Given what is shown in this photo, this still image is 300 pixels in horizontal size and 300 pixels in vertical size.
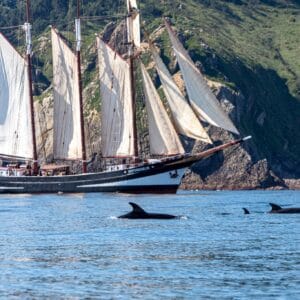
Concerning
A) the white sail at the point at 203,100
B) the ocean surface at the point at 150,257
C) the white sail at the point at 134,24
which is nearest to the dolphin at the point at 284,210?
the ocean surface at the point at 150,257

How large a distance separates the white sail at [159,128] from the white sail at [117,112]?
14.8 feet

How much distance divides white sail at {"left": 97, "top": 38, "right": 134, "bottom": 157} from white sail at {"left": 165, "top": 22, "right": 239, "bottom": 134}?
12.0m

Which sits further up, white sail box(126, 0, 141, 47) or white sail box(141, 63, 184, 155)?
white sail box(126, 0, 141, 47)

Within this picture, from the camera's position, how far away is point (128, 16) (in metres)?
128

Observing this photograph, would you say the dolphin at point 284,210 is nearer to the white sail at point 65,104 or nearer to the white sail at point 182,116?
the white sail at point 182,116

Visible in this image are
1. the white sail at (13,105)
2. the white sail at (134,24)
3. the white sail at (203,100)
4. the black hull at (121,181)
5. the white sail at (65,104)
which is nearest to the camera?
the white sail at (203,100)

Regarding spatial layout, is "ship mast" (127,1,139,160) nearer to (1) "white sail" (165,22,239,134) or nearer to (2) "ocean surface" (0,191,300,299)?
(1) "white sail" (165,22,239,134)

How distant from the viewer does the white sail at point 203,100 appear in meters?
113

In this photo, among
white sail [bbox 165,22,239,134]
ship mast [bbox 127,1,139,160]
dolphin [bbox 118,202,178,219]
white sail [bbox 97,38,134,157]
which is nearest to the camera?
dolphin [bbox 118,202,178,219]

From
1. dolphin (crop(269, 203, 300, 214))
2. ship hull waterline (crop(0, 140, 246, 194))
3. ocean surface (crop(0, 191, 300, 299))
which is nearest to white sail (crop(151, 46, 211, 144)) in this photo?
ship hull waterline (crop(0, 140, 246, 194))

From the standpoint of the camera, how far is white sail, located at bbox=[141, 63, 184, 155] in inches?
4759

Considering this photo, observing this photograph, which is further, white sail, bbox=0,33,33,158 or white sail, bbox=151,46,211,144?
white sail, bbox=0,33,33,158

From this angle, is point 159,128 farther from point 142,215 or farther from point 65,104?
point 142,215

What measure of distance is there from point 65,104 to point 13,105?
5.33 meters
